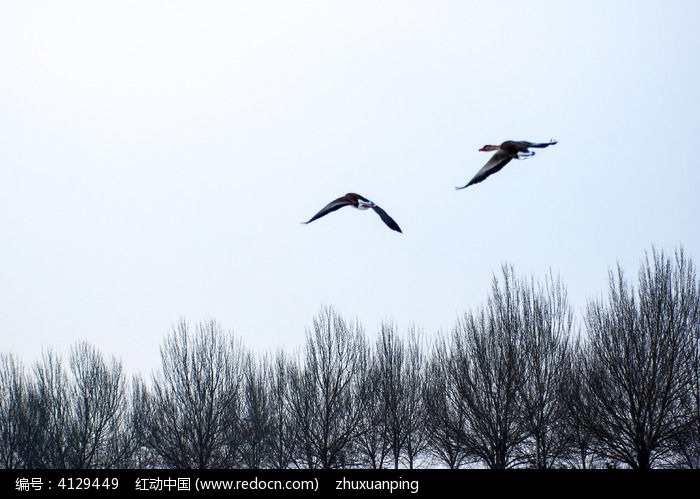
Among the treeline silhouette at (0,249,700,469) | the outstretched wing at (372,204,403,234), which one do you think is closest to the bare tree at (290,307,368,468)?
the treeline silhouette at (0,249,700,469)

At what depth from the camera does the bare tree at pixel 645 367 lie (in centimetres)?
2283

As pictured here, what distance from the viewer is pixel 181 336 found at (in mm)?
34250

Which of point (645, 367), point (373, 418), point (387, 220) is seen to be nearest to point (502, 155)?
point (387, 220)

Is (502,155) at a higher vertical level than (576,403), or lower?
higher

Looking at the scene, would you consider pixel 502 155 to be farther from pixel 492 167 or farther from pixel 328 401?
pixel 328 401

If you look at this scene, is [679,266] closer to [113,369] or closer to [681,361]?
[681,361]

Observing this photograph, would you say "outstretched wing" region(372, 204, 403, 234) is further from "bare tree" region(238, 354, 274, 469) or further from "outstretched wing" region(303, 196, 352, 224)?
"bare tree" region(238, 354, 274, 469)

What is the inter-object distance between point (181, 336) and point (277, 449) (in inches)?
238

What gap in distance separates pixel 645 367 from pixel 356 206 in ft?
51.0

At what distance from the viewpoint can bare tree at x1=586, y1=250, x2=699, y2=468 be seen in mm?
22828

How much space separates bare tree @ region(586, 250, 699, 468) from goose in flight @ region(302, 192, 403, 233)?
45.9 ft

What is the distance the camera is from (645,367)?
2367 cm
